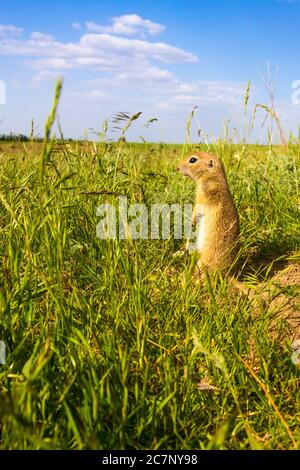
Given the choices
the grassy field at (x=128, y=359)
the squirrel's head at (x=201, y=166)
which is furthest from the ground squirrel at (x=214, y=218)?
the grassy field at (x=128, y=359)

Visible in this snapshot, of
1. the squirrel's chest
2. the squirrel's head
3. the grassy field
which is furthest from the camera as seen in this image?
the squirrel's head

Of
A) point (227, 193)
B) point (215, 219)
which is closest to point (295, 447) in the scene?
point (215, 219)

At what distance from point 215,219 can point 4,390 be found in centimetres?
210

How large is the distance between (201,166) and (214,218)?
0.73 meters

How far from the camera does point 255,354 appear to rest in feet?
7.25

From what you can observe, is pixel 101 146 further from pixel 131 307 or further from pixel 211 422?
pixel 211 422

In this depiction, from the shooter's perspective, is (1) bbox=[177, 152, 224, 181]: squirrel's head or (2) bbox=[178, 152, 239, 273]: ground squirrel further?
(1) bbox=[177, 152, 224, 181]: squirrel's head

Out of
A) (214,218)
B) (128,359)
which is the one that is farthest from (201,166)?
(128,359)

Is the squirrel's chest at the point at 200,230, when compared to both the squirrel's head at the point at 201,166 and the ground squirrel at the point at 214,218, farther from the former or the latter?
the squirrel's head at the point at 201,166

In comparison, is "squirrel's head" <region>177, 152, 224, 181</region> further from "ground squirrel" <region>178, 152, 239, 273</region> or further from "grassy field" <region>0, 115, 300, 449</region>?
"grassy field" <region>0, 115, 300, 449</region>

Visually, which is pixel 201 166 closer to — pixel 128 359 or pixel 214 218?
pixel 214 218

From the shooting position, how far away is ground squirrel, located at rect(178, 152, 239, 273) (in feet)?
10.8

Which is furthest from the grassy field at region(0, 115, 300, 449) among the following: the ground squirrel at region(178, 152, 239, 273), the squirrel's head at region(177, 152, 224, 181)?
the squirrel's head at region(177, 152, 224, 181)
